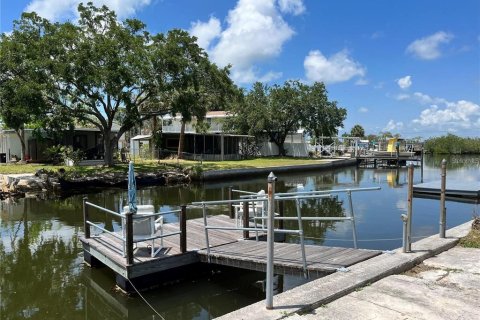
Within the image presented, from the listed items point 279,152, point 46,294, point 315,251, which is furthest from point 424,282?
point 279,152

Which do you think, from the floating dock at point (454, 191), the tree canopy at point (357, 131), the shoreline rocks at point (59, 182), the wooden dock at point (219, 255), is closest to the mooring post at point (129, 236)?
the wooden dock at point (219, 255)

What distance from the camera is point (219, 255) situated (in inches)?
276

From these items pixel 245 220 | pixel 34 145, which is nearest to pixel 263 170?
pixel 34 145

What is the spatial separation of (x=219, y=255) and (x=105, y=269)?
9.10 feet

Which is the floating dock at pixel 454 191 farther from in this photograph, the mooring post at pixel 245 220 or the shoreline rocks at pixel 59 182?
the shoreline rocks at pixel 59 182

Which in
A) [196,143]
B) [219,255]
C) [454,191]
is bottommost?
[454,191]

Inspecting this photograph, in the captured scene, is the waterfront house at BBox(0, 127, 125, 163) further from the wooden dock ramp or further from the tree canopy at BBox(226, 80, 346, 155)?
the wooden dock ramp

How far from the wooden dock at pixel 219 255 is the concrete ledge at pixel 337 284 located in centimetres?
35

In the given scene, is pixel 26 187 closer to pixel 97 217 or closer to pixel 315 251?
pixel 97 217

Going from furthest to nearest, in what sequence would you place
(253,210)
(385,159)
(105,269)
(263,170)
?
(385,159) < (263,170) < (253,210) < (105,269)

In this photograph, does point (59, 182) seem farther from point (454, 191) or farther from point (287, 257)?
point (454, 191)

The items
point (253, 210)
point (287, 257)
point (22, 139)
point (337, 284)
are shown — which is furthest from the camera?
point (22, 139)

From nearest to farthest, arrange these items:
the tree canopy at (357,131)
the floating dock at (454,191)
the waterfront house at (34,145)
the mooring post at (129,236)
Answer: the mooring post at (129,236) < the floating dock at (454,191) < the waterfront house at (34,145) < the tree canopy at (357,131)

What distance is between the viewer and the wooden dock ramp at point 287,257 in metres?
5.87
